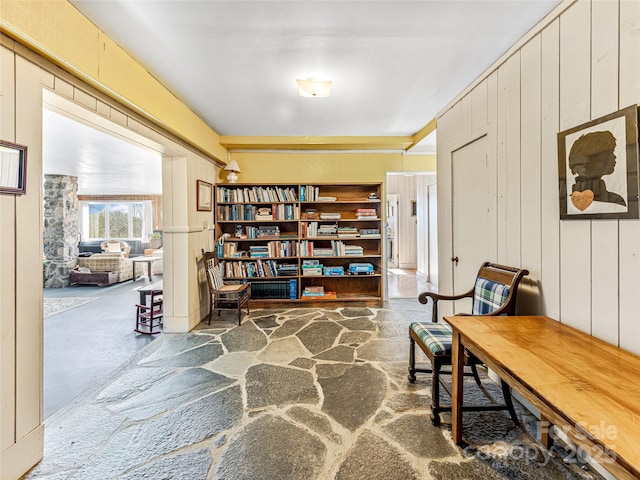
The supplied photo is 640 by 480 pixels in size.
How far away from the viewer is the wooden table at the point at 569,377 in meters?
0.70

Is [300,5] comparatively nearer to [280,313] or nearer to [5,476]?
[5,476]

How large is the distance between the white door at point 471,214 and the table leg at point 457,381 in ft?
3.28

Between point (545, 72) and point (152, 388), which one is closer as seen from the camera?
point (545, 72)

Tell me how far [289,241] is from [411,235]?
423cm

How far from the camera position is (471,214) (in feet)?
7.90

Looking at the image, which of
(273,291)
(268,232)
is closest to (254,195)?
(268,232)

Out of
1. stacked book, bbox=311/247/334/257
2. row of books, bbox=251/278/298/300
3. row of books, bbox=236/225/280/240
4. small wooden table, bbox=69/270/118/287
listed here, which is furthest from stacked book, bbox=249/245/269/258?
small wooden table, bbox=69/270/118/287

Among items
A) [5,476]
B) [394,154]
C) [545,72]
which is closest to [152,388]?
[5,476]

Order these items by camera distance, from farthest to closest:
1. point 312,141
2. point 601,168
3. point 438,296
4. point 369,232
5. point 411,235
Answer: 1. point 411,235
2. point 369,232
3. point 312,141
4. point 438,296
5. point 601,168

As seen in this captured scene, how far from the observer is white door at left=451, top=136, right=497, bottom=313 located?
2.17m

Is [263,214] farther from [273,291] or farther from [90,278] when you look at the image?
[90,278]

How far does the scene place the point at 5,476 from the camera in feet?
4.17

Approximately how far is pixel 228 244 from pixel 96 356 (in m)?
1.94

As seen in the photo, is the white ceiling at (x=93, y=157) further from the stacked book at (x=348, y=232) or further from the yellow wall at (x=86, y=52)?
the stacked book at (x=348, y=232)
